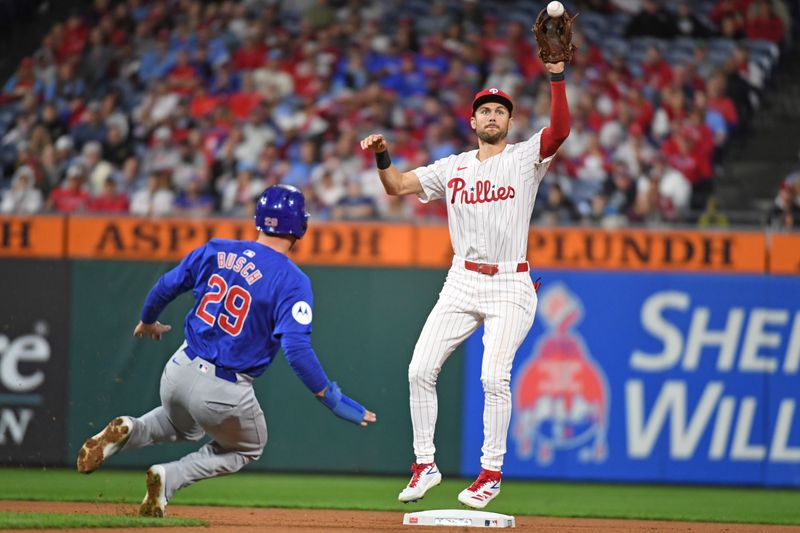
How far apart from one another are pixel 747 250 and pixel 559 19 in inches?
207

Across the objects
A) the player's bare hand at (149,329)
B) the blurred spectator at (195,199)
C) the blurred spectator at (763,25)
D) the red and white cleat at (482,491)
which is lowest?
the red and white cleat at (482,491)

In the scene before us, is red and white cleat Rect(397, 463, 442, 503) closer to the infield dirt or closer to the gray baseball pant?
the infield dirt

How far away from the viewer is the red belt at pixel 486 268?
21.9 ft

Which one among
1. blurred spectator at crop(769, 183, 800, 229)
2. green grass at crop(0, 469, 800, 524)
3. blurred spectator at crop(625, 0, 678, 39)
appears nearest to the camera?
green grass at crop(0, 469, 800, 524)

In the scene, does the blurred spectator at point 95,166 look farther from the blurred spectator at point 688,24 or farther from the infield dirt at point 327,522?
the blurred spectator at point 688,24

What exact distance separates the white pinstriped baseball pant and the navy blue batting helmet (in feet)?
3.41

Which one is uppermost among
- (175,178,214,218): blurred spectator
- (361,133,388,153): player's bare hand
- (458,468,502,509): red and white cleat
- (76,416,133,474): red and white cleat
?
(361,133,388,153): player's bare hand

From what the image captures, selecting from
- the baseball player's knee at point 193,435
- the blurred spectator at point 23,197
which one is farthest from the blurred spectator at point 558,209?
the baseball player's knee at point 193,435

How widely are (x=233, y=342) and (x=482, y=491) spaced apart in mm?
1578

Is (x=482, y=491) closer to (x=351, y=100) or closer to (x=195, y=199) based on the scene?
(x=195, y=199)

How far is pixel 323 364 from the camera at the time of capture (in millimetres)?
10602

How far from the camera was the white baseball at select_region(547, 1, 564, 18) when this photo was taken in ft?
20.5

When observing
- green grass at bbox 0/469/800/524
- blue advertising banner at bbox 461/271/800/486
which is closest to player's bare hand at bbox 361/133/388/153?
green grass at bbox 0/469/800/524

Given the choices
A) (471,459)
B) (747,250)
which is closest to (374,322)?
(471,459)
